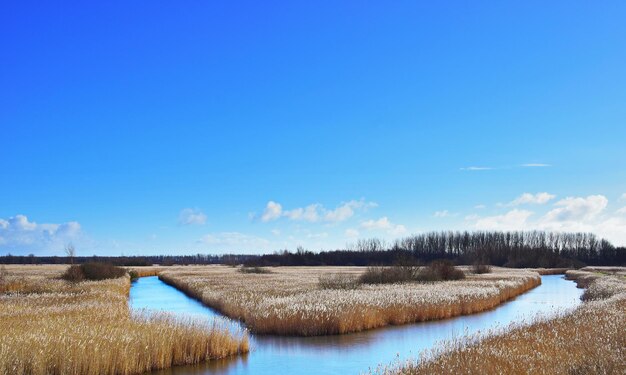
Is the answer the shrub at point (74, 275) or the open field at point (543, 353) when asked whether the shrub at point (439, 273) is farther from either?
the open field at point (543, 353)

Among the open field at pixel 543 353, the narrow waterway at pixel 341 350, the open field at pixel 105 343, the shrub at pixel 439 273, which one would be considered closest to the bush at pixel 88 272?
the open field at pixel 105 343

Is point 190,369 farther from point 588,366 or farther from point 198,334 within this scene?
point 588,366

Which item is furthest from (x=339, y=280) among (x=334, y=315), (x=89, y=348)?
(x=89, y=348)

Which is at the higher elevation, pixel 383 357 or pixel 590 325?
pixel 590 325

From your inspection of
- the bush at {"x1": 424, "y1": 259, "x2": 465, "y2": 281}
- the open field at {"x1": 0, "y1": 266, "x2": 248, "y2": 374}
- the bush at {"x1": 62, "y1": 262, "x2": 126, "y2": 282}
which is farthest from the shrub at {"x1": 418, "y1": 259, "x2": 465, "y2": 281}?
the open field at {"x1": 0, "y1": 266, "x2": 248, "y2": 374}

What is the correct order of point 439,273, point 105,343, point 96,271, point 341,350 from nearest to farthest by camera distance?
point 105,343, point 341,350, point 439,273, point 96,271

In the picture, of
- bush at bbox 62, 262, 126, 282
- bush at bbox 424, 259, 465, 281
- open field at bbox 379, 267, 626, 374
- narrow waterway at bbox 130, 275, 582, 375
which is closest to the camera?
open field at bbox 379, 267, 626, 374

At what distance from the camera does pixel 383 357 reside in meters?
16.8

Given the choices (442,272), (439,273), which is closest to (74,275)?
(439,273)

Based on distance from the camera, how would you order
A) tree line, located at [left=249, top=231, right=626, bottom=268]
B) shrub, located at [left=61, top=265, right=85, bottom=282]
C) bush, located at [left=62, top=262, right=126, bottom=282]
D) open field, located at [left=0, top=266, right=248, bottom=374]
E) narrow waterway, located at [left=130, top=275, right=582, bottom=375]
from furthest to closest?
tree line, located at [left=249, top=231, right=626, bottom=268] < bush, located at [left=62, top=262, right=126, bottom=282] < shrub, located at [left=61, top=265, right=85, bottom=282] < narrow waterway, located at [left=130, top=275, right=582, bottom=375] < open field, located at [left=0, top=266, right=248, bottom=374]

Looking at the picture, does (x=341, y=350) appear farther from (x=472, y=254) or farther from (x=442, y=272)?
(x=472, y=254)

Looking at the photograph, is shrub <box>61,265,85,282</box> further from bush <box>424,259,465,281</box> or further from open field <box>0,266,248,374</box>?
bush <box>424,259,465,281</box>

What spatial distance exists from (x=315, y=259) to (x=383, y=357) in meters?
115

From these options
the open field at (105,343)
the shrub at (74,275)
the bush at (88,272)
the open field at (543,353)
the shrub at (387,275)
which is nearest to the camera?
the open field at (543,353)
